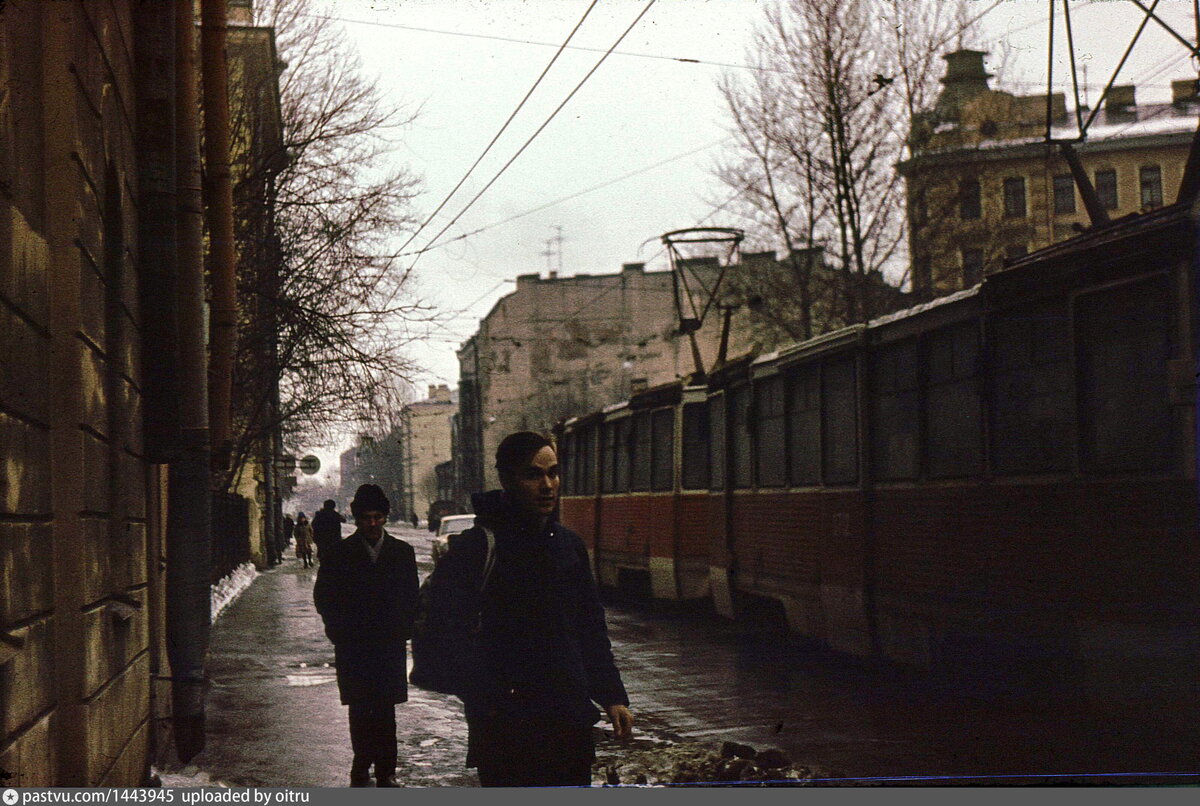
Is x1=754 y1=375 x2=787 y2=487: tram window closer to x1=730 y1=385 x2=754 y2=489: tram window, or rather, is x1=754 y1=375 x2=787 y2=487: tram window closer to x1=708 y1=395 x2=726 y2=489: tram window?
x1=730 y1=385 x2=754 y2=489: tram window

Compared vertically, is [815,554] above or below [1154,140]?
below

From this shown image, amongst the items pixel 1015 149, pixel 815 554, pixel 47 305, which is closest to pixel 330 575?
pixel 47 305

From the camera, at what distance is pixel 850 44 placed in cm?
2295

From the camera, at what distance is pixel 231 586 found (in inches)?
1041

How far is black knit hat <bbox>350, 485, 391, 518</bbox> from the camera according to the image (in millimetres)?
6636

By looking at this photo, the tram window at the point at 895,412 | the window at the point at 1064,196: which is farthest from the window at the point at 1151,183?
the tram window at the point at 895,412

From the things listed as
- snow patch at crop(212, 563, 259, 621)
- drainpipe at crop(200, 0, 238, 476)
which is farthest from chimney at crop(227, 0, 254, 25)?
drainpipe at crop(200, 0, 238, 476)

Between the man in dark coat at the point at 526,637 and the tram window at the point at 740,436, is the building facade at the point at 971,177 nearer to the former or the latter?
the tram window at the point at 740,436

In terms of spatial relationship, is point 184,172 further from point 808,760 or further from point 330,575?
point 808,760

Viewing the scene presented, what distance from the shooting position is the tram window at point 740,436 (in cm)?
1602

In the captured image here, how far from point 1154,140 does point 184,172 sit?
40.6 metres

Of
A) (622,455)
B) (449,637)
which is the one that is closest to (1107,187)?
(622,455)

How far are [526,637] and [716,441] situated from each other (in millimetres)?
12827

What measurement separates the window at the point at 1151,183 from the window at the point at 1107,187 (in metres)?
1.48
